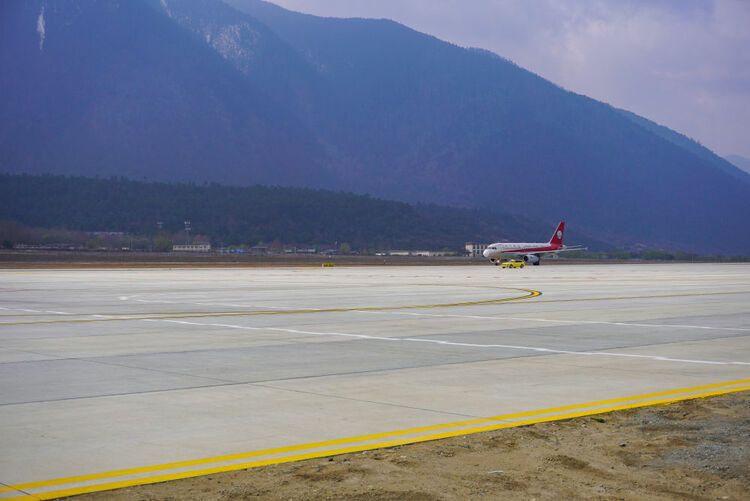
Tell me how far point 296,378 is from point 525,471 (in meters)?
5.72

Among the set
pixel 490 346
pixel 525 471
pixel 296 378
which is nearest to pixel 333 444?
pixel 525 471

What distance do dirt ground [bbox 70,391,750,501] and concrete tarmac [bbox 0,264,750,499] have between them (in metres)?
0.40

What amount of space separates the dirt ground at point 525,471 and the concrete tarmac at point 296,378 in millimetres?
404

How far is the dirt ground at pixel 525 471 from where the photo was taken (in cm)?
729

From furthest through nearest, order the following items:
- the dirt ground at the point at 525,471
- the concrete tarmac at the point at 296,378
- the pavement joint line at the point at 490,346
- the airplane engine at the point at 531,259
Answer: the airplane engine at the point at 531,259 < the pavement joint line at the point at 490,346 < the concrete tarmac at the point at 296,378 < the dirt ground at the point at 525,471

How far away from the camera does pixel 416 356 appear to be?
15805 mm

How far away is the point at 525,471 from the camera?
7.98m

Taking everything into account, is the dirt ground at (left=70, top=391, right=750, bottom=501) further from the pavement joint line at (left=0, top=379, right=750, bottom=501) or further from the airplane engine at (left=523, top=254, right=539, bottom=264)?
the airplane engine at (left=523, top=254, right=539, bottom=264)

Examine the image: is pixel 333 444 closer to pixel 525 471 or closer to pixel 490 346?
pixel 525 471


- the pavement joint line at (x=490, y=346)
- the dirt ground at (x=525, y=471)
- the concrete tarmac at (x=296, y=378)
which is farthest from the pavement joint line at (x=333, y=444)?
the pavement joint line at (x=490, y=346)

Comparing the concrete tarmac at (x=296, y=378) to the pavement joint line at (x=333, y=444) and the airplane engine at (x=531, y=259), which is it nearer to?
the pavement joint line at (x=333, y=444)

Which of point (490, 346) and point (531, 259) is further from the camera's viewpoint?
point (531, 259)

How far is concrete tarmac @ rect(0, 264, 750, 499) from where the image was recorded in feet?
28.6

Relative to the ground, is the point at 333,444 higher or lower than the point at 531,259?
lower
